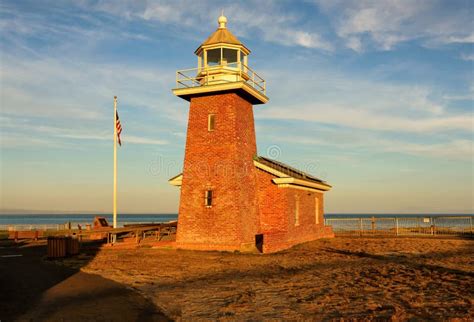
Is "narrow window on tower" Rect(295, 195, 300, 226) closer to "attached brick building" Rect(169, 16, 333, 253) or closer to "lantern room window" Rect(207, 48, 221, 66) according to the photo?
"attached brick building" Rect(169, 16, 333, 253)

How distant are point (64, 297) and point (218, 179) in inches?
448

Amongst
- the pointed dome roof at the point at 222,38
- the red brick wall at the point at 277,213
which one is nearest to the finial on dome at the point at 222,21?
the pointed dome roof at the point at 222,38

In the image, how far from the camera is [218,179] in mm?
21406

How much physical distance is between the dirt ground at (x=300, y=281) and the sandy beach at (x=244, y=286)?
0.03 metres

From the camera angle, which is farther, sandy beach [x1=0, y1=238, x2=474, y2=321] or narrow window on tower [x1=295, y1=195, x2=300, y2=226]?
narrow window on tower [x1=295, y1=195, x2=300, y2=226]

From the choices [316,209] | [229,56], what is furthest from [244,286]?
[316,209]

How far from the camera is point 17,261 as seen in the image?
1778 centimetres

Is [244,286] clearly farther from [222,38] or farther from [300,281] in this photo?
[222,38]

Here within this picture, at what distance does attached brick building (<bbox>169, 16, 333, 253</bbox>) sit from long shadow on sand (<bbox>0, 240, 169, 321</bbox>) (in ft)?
23.5

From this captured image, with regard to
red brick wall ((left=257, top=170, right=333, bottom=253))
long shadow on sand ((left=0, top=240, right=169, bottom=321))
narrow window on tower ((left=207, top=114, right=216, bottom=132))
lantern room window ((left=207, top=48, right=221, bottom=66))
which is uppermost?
lantern room window ((left=207, top=48, right=221, bottom=66))

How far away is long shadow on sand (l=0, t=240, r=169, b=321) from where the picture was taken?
9.06m

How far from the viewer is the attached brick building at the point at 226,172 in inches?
829

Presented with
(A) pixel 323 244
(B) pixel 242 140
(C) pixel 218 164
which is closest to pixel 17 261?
(C) pixel 218 164

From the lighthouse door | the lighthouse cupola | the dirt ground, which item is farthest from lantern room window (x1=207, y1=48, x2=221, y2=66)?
the dirt ground
